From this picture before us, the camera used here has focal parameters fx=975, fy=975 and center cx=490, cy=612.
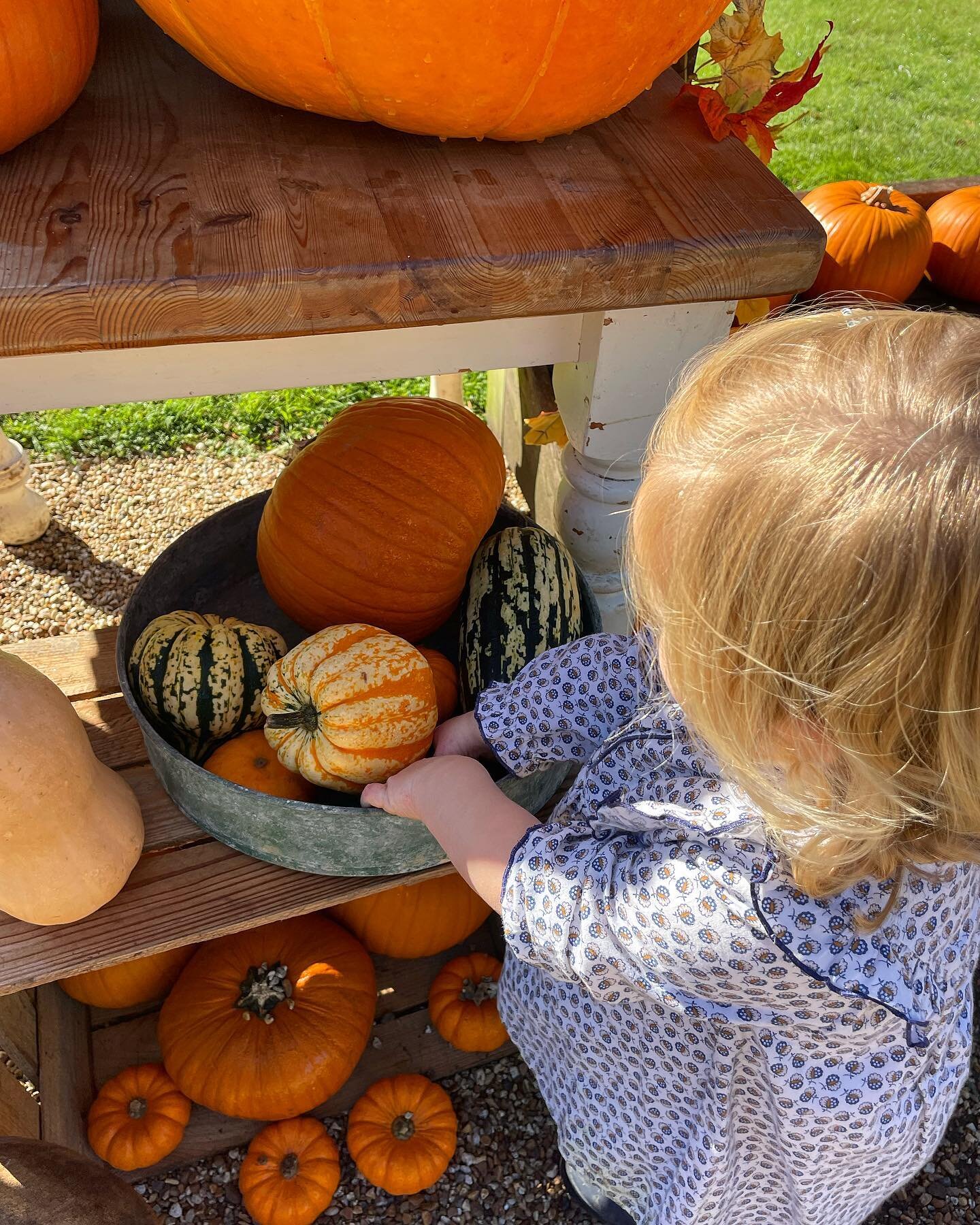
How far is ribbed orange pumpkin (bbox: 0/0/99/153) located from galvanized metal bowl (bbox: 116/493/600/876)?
2.00ft

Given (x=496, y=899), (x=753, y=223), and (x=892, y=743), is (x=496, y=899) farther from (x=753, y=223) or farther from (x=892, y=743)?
(x=753, y=223)

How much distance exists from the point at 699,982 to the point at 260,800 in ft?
1.75

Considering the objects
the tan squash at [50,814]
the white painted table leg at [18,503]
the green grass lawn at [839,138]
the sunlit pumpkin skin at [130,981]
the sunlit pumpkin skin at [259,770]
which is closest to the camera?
the tan squash at [50,814]

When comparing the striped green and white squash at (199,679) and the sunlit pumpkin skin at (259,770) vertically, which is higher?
the striped green and white squash at (199,679)

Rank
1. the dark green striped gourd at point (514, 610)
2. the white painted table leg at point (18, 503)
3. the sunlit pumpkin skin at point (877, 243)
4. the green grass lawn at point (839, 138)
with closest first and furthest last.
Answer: the dark green striped gourd at point (514, 610) → the white painted table leg at point (18, 503) → the sunlit pumpkin skin at point (877, 243) → the green grass lawn at point (839, 138)

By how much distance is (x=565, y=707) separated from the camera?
1.20m

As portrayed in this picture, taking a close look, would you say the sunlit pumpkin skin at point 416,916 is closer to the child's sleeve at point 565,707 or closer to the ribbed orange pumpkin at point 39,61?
the child's sleeve at point 565,707

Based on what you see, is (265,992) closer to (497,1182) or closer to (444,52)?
(497,1182)

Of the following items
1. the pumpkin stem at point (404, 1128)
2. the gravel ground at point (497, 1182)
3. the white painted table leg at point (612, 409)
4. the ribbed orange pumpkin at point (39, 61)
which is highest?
the ribbed orange pumpkin at point (39, 61)

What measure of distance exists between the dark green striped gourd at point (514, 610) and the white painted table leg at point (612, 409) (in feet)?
0.37

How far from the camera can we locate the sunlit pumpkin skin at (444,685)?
1.39 metres

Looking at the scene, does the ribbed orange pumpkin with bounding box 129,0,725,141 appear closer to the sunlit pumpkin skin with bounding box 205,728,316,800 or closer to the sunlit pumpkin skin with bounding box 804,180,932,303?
the sunlit pumpkin skin with bounding box 205,728,316,800

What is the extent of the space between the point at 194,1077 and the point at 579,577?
1015 mm

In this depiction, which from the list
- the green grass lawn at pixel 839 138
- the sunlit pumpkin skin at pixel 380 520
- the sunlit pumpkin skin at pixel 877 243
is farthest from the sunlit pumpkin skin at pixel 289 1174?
the sunlit pumpkin skin at pixel 877 243
